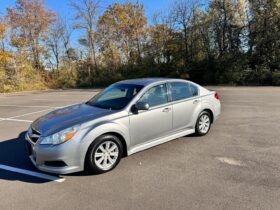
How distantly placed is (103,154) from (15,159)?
6.64 ft

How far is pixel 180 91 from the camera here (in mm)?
6320

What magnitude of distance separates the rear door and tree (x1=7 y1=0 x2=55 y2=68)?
3456 cm

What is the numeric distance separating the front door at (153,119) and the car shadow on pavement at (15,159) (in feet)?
5.78

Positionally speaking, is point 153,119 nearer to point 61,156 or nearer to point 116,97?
point 116,97

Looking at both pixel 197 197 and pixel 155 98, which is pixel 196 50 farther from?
pixel 197 197

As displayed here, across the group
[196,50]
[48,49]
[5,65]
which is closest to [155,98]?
[196,50]

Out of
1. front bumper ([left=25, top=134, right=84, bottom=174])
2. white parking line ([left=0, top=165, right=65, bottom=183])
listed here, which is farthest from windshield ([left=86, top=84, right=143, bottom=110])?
white parking line ([left=0, top=165, right=65, bottom=183])

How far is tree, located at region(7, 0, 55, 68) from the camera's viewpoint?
3744 cm

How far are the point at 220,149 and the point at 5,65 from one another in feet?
99.0

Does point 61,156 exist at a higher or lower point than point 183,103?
lower

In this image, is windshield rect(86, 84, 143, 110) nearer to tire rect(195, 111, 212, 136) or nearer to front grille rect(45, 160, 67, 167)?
front grille rect(45, 160, 67, 167)

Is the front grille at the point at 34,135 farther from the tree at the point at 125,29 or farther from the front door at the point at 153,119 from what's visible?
the tree at the point at 125,29

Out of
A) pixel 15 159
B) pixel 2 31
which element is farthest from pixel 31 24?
pixel 15 159

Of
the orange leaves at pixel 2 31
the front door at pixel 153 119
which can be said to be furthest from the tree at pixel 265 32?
the orange leaves at pixel 2 31
